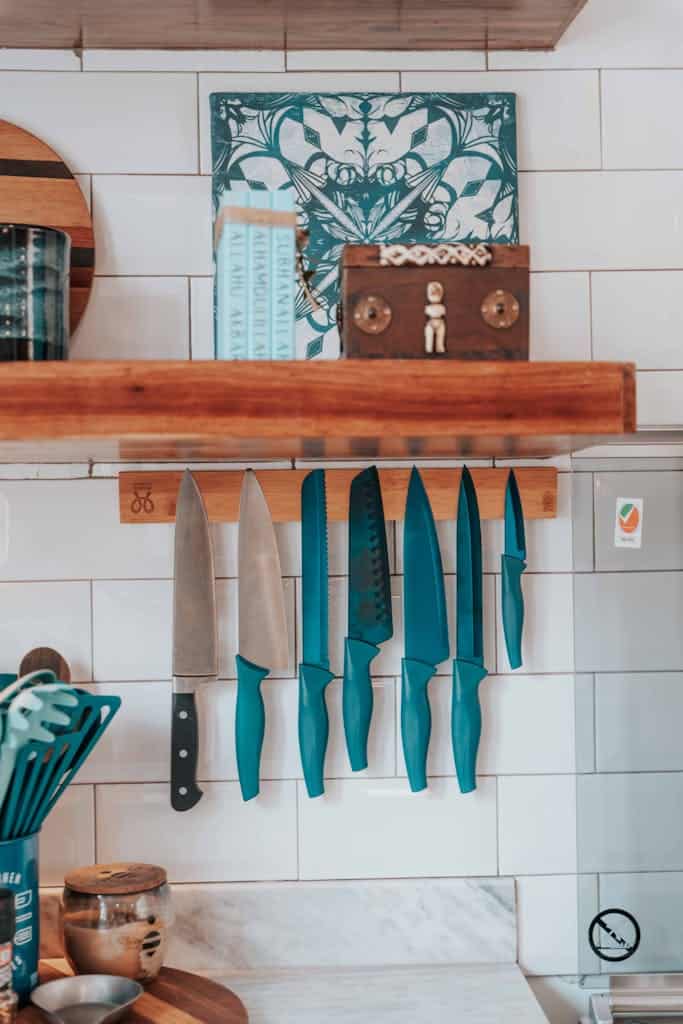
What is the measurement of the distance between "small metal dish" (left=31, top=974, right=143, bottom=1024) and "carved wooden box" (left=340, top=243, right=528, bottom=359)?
2.14ft

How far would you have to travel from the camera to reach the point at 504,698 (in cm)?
137

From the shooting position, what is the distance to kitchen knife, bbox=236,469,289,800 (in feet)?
4.27

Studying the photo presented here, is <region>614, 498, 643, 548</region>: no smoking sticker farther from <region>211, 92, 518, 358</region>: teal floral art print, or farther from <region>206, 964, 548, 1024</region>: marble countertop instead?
<region>206, 964, 548, 1024</region>: marble countertop

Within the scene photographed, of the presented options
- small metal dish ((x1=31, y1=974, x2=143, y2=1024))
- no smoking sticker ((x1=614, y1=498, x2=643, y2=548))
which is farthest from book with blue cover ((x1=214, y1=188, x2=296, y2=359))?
small metal dish ((x1=31, y1=974, x2=143, y2=1024))

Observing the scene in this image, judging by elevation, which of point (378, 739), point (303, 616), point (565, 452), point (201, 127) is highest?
point (201, 127)

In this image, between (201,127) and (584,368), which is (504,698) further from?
(201,127)

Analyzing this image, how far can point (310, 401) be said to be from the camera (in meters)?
1.00

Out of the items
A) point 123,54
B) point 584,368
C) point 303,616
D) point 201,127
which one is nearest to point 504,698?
point 303,616

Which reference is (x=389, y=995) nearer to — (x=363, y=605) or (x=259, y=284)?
(x=363, y=605)

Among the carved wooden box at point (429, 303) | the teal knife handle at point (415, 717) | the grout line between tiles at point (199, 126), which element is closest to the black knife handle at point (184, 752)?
the teal knife handle at point (415, 717)

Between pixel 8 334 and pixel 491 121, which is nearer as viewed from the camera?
pixel 8 334

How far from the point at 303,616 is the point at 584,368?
463mm

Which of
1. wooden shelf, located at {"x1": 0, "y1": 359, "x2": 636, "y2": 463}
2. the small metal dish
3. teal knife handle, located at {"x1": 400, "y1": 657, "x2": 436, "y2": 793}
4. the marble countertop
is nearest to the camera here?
wooden shelf, located at {"x1": 0, "y1": 359, "x2": 636, "y2": 463}

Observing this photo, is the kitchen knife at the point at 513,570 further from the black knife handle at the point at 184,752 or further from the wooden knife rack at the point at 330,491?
the black knife handle at the point at 184,752
